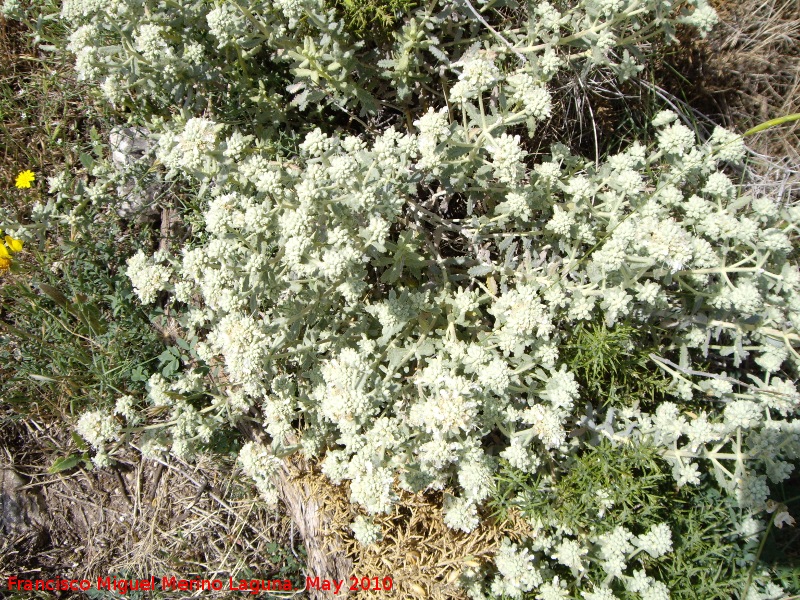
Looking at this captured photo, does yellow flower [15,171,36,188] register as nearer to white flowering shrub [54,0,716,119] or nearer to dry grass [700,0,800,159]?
white flowering shrub [54,0,716,119]

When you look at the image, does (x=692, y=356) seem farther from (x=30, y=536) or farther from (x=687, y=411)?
(x=30, y=536)

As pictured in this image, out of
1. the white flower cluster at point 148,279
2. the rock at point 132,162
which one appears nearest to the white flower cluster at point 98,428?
the white flower cluster at point 148,279

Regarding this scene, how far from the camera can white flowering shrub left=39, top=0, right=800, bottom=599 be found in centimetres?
312

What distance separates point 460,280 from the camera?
3936mm

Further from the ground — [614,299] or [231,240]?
[231,240]

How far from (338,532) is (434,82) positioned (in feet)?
9.97

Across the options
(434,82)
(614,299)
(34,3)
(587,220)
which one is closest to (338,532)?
(614,299)

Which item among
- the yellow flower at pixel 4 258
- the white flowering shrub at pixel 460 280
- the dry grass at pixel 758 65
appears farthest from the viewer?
the dry grass at pixel 758 65

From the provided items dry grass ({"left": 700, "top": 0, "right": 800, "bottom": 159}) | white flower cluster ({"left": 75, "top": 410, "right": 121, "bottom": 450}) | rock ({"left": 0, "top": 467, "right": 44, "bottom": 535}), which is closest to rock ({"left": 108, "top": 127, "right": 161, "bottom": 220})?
white flower cluster ({"left": 75, "top": 410, "right": 121, "bottom": 450})

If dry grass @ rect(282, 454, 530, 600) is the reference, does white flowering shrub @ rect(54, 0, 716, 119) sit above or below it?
above

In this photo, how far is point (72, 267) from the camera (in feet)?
14.6

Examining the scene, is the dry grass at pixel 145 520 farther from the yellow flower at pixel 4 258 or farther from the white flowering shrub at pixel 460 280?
the yellow flower at pixel 4 258

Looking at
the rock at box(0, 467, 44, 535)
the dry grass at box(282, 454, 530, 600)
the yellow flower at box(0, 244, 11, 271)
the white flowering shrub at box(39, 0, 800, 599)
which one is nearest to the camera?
the white flowering shrub at box(39, 0, 800, 599)

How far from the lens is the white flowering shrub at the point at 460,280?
3.12 metres
